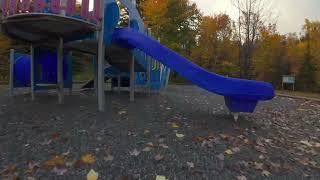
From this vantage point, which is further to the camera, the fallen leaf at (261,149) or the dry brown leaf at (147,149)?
the fallen leaf at (261,149)

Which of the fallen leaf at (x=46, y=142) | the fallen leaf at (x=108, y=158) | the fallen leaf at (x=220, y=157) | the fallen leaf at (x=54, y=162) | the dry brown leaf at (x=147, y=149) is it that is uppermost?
the fallen leaf at (x=46, y=142)

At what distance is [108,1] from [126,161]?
4767 mm

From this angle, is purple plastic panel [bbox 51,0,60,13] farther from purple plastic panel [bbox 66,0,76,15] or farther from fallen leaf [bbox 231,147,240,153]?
fallen leaf [bbox 231,147,240,153]

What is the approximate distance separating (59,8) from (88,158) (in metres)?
3.40

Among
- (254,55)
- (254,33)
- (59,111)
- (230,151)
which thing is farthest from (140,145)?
(254,55)

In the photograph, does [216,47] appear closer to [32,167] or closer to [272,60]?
[272,60]

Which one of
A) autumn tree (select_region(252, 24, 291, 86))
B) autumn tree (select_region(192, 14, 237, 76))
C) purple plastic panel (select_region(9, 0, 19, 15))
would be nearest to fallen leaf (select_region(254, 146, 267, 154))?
purple plastic panel (select_region(9, 0, 19, 15))

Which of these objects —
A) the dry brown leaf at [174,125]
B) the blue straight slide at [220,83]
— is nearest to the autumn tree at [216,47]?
the blue straight slide at [220,83]

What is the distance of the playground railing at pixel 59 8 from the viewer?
7.90 metres

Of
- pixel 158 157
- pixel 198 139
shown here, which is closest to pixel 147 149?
pixel 158 157

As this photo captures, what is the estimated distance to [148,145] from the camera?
20.9 ft

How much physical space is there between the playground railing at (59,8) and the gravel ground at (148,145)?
197cm

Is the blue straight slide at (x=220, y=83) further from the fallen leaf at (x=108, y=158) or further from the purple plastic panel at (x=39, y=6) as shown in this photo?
the fallen leaf at (x=108, y=158)

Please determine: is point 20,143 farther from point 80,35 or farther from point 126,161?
point 80,35
